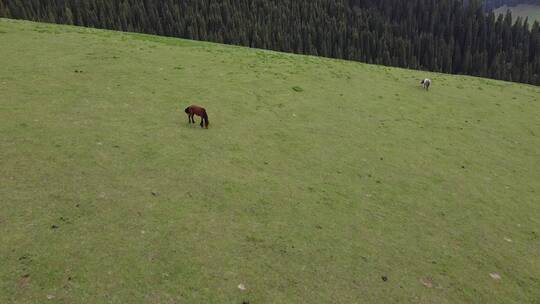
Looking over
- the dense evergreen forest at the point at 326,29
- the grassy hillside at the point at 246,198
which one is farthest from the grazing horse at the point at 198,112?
the dense evergreen forest at the point at 326,29

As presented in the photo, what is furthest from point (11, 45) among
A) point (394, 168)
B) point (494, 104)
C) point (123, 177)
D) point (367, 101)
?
point (494, 104)

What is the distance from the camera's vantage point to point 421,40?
5349 inches

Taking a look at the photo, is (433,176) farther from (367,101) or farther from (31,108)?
(31,108)

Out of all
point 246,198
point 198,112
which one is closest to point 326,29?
point 198,112

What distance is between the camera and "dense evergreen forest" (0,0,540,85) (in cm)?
11394

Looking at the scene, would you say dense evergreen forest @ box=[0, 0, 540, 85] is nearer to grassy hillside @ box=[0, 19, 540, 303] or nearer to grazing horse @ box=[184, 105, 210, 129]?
grassy hillside @ box=[0, 19, 540, 303]

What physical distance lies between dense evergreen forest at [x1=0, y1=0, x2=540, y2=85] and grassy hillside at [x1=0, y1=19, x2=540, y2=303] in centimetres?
9702

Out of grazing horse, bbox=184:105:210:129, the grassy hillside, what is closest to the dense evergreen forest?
the grassy hillside

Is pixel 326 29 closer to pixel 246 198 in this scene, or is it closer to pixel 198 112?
pixel 198 112

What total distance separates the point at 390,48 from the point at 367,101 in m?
110

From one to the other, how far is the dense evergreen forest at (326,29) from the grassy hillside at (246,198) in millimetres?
97022

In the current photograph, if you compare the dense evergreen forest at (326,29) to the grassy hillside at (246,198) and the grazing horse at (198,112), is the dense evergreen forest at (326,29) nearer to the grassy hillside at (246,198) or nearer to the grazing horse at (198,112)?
the grassy hillside at (246,198)

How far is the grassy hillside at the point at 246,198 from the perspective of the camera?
8.38 m

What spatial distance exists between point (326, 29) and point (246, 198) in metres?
124
